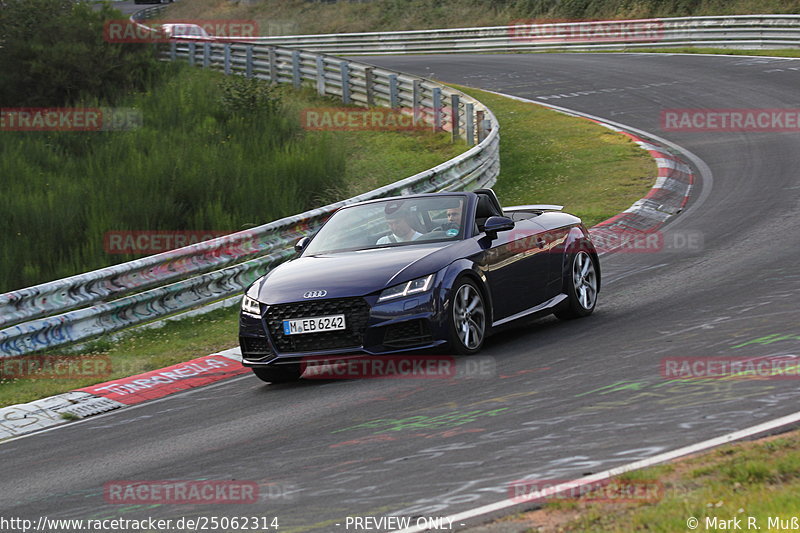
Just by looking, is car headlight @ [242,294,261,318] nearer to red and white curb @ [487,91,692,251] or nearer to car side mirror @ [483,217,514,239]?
car side mirror @ [483,217,514,239]

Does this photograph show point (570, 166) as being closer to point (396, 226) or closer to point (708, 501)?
point (396, 226)

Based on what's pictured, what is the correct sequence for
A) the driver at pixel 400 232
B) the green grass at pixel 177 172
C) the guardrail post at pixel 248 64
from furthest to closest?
1. the guardrail post at pixel 248 64
2. the green grass at pixel 177 172
3. the driver at pixel 400 232

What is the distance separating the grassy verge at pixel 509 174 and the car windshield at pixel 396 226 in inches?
78.8

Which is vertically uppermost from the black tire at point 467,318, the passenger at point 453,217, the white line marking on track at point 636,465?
the passenger at point 453,217

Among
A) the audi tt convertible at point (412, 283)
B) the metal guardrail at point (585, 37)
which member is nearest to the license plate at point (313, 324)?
the audi tt convertible at point (412, 283)

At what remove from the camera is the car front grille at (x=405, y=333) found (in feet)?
28.1

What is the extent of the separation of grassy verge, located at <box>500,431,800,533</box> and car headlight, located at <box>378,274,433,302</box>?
356 cm

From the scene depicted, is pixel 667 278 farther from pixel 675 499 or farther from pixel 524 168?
pixel 524 168

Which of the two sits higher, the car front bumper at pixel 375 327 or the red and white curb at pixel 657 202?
the car front bumper at pixel 375 327

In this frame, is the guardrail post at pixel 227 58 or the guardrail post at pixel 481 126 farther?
the guardrail post at pixel 227 58

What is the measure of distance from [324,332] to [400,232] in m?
1.55

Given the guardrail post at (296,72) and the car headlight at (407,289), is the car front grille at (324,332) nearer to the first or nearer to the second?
the car headlight at (407,289)

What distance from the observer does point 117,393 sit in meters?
9.70

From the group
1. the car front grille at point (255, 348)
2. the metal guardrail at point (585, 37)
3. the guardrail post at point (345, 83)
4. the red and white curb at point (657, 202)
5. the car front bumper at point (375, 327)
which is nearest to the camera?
the car front bumper at point (375, 327)
